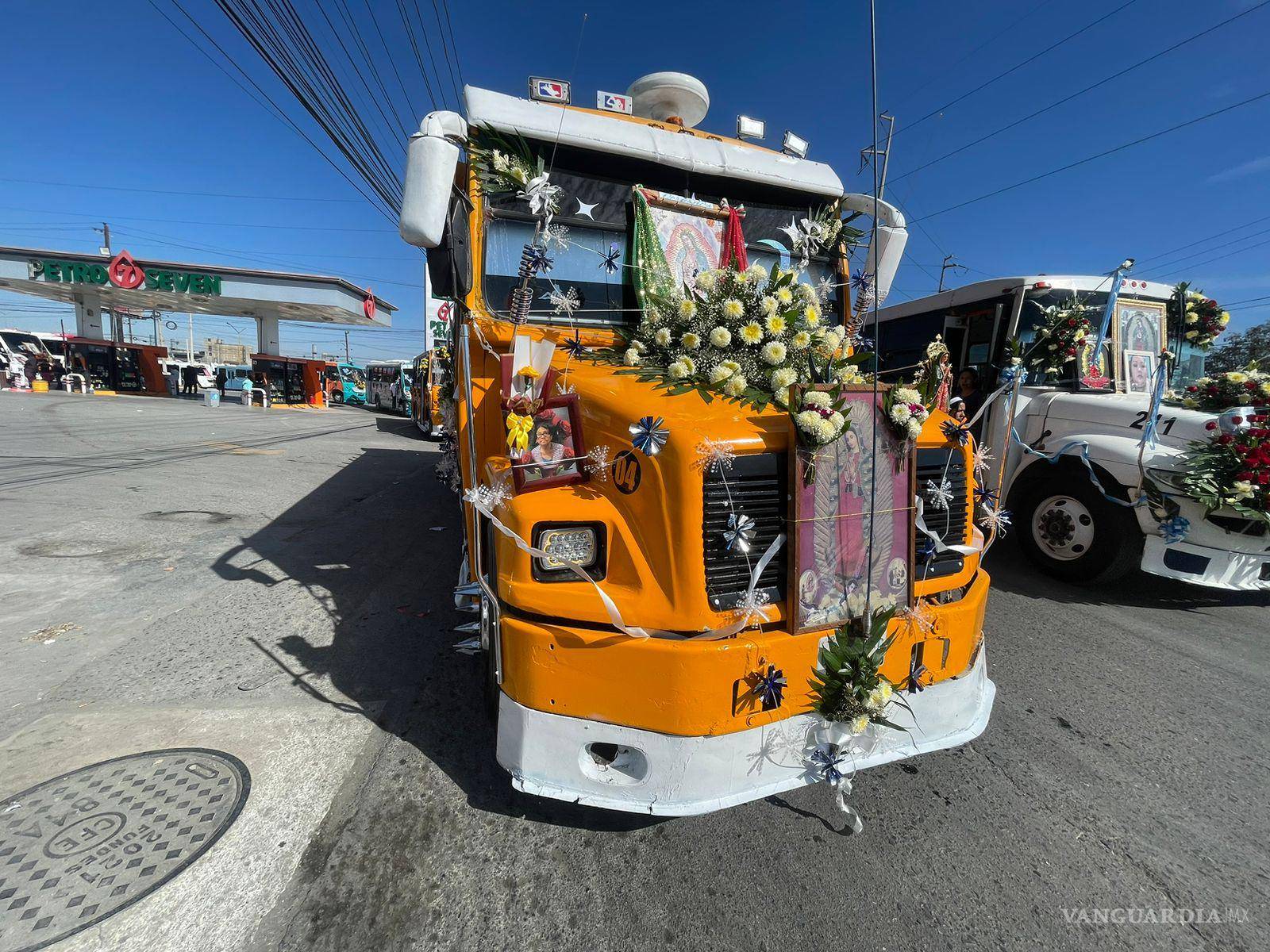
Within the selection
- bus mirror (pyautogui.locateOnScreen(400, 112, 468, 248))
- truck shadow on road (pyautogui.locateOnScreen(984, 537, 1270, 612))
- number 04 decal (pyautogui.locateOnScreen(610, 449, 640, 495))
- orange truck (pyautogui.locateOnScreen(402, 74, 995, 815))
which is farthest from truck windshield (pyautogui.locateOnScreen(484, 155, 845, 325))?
truck shadow on road (pyautogui.locateOnScreen(984, 537, 1270, 612))

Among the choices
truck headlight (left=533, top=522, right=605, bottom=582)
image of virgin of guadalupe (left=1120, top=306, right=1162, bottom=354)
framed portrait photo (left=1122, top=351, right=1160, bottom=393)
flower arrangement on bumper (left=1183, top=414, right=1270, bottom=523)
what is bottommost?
truck headlight (left=533, top=522, right=605, bottom=582)

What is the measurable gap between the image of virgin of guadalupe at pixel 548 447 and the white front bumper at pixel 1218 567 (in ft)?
17.0

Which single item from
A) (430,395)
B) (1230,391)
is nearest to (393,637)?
(1230,391)

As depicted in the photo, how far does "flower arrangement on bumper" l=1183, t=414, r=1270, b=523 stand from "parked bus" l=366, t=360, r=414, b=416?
28838mm

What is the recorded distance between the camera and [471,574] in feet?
9.84

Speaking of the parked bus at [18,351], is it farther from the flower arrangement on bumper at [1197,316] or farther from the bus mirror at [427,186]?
the flower arrangement on bumper at [1197,316]

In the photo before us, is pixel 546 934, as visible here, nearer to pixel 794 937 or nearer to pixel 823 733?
pixel 794 937

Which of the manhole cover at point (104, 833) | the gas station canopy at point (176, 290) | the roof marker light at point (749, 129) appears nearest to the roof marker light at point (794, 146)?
the roof marker light at point (749, 129)

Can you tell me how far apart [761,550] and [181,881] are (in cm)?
236

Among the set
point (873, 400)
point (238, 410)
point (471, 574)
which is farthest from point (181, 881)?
point (238, 410)

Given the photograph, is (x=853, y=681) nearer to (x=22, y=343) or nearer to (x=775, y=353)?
(x=775, y=353)

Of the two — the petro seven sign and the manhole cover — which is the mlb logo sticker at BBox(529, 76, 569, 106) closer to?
the manhole cover

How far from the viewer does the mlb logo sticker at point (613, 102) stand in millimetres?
4114

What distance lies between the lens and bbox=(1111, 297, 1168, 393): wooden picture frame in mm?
5641
